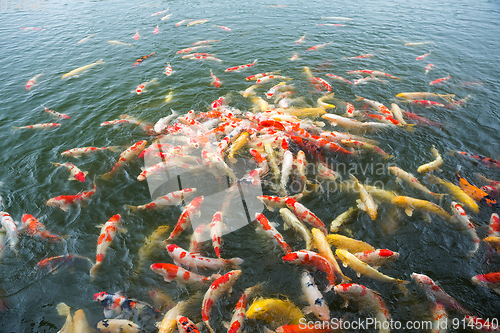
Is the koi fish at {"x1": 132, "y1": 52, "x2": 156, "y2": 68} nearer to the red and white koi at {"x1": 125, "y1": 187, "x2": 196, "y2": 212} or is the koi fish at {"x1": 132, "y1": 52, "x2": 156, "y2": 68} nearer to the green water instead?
the green water

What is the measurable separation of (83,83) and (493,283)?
14.9 meters

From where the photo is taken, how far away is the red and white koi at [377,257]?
4.41 metres

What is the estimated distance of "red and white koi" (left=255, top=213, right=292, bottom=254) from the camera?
4.77 metres

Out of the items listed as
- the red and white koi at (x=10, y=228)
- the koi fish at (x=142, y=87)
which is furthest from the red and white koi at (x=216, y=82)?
the red and white koi at (x=10, y=228)

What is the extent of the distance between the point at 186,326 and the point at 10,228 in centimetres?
455

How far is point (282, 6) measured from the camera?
64.8 feet

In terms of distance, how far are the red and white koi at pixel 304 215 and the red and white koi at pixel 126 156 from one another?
4.46 metres

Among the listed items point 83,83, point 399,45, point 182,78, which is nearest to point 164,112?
point 182,78

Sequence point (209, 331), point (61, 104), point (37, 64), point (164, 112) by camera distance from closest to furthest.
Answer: point (209, 331)
point (164, 112)
point (61, 104)
point (37, 64)

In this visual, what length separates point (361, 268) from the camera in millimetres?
4238

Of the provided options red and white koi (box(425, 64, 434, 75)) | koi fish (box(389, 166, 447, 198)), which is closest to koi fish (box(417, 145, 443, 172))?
koi fish (box(389, 166, 447, 198))

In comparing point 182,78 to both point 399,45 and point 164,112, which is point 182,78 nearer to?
point 164,112

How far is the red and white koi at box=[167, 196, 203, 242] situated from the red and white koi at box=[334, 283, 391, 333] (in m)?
3.14

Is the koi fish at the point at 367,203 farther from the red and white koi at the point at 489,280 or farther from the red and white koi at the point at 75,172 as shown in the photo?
the red and white koi at the point at 75,172
